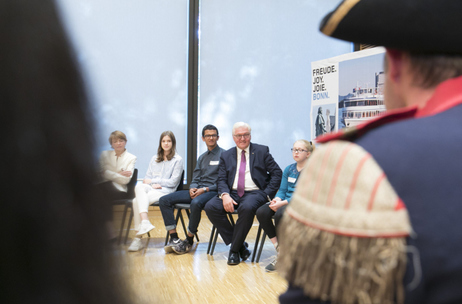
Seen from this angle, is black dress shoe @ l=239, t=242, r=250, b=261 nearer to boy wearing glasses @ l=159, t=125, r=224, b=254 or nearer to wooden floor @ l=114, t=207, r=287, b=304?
wooden floor @ l=114, t=207, r=287, b=304

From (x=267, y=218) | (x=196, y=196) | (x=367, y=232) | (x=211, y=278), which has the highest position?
(x=367, y=232)

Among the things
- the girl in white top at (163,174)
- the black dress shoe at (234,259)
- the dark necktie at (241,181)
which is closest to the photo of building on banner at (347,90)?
the dark necktie at (241,181)

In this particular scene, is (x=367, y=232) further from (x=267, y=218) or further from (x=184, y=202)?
(x=184, y=202)

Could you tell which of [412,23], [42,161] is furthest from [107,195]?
[412,23]

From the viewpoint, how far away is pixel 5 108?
35 cm

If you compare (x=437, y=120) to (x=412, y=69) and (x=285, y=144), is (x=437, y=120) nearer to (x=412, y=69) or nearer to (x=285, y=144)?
(x=412, y=69)

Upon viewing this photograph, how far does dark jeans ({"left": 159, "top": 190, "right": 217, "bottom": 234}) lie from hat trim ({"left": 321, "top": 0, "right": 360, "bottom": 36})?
4.40 m

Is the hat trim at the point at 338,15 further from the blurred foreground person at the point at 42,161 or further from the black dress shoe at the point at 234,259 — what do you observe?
the black dress shoe at the point at 234,259

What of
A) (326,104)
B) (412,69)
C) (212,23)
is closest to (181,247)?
(326,104)

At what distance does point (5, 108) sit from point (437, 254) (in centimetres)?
49

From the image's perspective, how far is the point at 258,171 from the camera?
16.0 ft

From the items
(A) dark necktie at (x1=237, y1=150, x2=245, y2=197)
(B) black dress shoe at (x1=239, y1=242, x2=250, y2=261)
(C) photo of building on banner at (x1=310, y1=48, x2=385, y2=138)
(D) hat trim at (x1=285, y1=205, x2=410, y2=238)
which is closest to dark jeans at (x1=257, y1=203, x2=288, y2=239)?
(B) black dress shoe at (x1=239, y1=242, x2=250, y2=261)

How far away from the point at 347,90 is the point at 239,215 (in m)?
2.01

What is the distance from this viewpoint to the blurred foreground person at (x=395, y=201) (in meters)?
0.53
